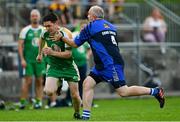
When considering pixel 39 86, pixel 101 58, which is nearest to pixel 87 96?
pixel 101 58

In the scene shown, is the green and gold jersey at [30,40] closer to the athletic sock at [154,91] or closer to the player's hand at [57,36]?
the player's hand at [57,36]

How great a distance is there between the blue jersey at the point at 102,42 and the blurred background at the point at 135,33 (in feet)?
32.2

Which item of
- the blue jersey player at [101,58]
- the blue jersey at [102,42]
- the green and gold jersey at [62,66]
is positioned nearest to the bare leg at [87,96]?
the blue jersey player at [101,58]

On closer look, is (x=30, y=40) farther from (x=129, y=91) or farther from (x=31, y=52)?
(x=129, y=91)

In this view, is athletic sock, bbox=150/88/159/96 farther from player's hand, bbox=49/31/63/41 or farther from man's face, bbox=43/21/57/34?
man's face, bbox=43/21/57/34

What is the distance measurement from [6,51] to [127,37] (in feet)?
16.0

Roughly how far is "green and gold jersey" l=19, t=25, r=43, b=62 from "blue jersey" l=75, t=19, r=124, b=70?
6161 millimetres

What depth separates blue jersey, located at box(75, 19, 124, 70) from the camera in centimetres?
1495

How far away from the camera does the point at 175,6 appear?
28.2 meters

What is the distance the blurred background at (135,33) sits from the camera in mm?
25600

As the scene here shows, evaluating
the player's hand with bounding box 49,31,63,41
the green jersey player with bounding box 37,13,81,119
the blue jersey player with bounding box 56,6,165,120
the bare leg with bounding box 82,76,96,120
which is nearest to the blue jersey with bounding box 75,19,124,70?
the blue jersey player with bounding box 56,6,165,120

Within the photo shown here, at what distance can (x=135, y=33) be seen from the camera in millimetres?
26359

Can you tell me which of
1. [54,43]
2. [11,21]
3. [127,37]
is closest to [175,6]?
[127,37]

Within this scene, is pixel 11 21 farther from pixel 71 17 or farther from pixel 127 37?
pixel 127 37
